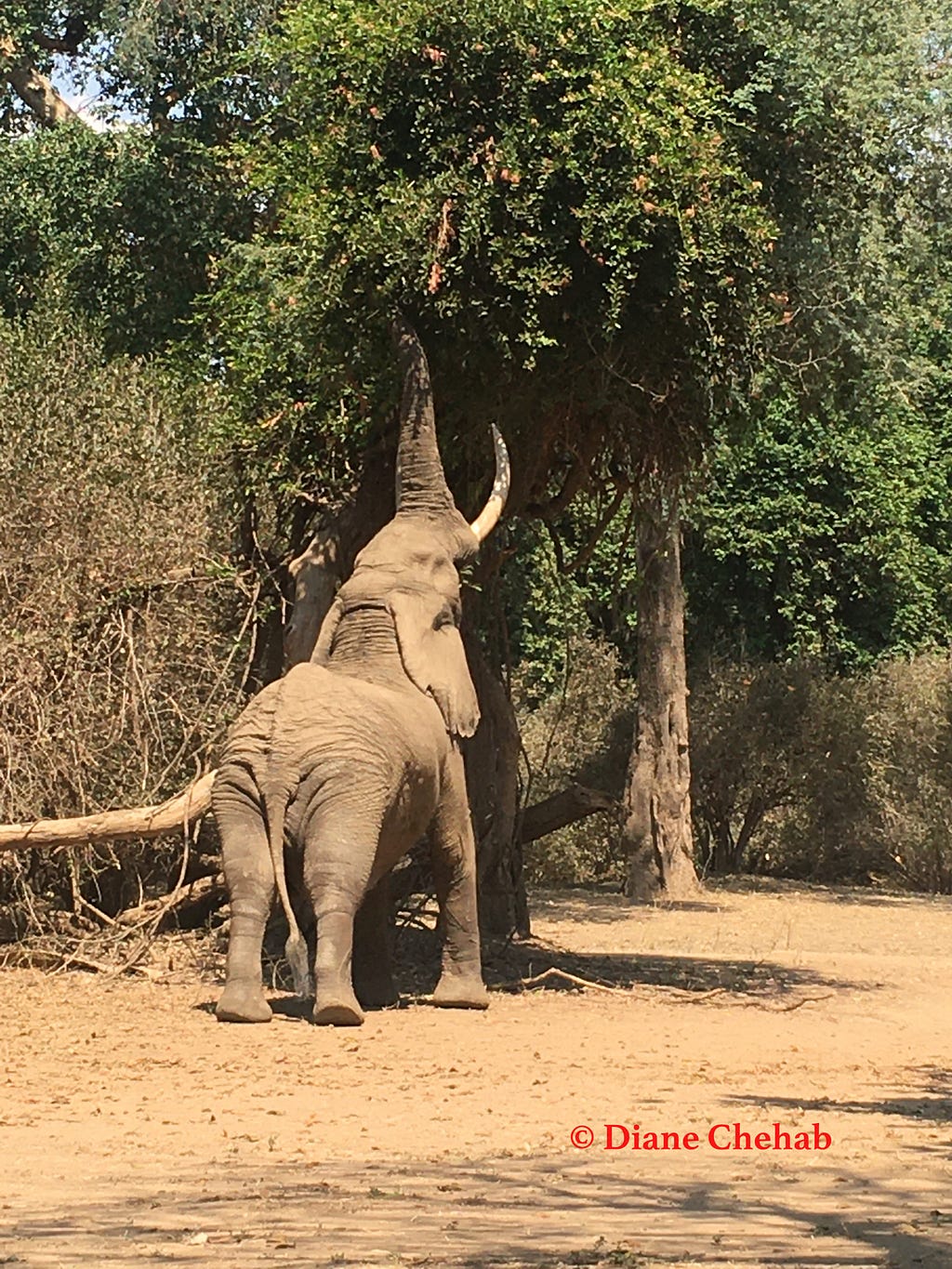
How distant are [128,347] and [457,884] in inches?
453

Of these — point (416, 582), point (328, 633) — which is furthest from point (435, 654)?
point (328, 633)

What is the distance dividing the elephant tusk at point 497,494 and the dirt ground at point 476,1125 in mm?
3142

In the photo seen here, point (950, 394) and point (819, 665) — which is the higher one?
point (950, 394)

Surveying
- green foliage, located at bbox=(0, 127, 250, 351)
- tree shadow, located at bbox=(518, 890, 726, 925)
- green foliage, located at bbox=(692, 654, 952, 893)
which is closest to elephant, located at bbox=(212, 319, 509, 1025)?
tree shadow, located at bbox=(518, 890, 726, 925)

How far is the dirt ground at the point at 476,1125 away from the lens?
19.3 ft

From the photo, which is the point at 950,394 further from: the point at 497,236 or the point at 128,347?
the point at 497,236

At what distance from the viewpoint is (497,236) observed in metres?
13.4

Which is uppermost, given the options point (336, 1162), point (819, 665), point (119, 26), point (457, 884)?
point (119, 26)

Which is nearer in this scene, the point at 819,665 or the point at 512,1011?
the point at 512,1011

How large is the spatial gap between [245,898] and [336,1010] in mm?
869

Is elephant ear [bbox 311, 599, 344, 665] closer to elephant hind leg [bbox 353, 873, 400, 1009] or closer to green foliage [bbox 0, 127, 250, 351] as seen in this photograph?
elephant hind leg [bbox 353, 873, 400, 1009]

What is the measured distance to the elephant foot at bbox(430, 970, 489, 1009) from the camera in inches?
499

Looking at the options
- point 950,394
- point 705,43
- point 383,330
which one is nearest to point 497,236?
point 383,330

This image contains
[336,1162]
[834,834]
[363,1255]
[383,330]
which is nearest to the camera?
[363,1255]
